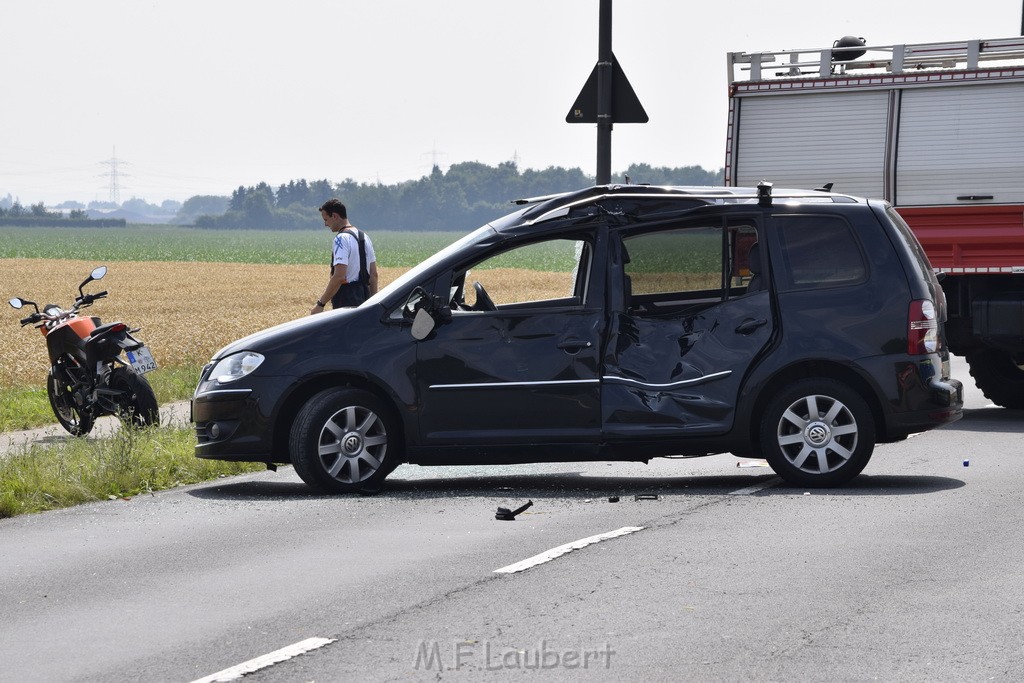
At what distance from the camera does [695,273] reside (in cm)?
998

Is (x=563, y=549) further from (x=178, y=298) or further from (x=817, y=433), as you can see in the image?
(x=178, y=298)

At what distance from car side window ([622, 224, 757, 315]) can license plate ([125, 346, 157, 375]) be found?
4.82 meters

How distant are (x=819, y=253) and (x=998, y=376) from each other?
6.01 metres

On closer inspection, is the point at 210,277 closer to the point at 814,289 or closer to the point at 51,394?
the point at 51,394

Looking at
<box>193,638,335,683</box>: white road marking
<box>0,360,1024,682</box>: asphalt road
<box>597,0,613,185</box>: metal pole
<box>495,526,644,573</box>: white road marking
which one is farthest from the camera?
<box>597,0,613,185</box>: metal pole

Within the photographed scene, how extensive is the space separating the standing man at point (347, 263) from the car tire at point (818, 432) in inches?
172

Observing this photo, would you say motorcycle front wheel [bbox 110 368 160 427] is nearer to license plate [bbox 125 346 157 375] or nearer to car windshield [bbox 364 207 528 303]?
license plate [bbox 125 346 157 375]

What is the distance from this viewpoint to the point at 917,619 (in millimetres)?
6422

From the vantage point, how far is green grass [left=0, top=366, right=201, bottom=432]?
14664 millimetres

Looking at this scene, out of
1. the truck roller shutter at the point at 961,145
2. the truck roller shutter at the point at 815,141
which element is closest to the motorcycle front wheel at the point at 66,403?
the truck roller shutter at the point at 815,141

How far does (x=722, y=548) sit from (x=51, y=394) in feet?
24.1

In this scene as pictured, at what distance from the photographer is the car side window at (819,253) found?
32.4 feet


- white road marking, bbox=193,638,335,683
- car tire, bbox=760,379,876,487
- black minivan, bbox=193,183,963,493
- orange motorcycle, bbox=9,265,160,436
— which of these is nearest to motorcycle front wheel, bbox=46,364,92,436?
orange motorcycle, bbox=9,265,160,436

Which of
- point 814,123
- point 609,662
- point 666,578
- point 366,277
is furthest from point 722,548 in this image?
point 814,123
